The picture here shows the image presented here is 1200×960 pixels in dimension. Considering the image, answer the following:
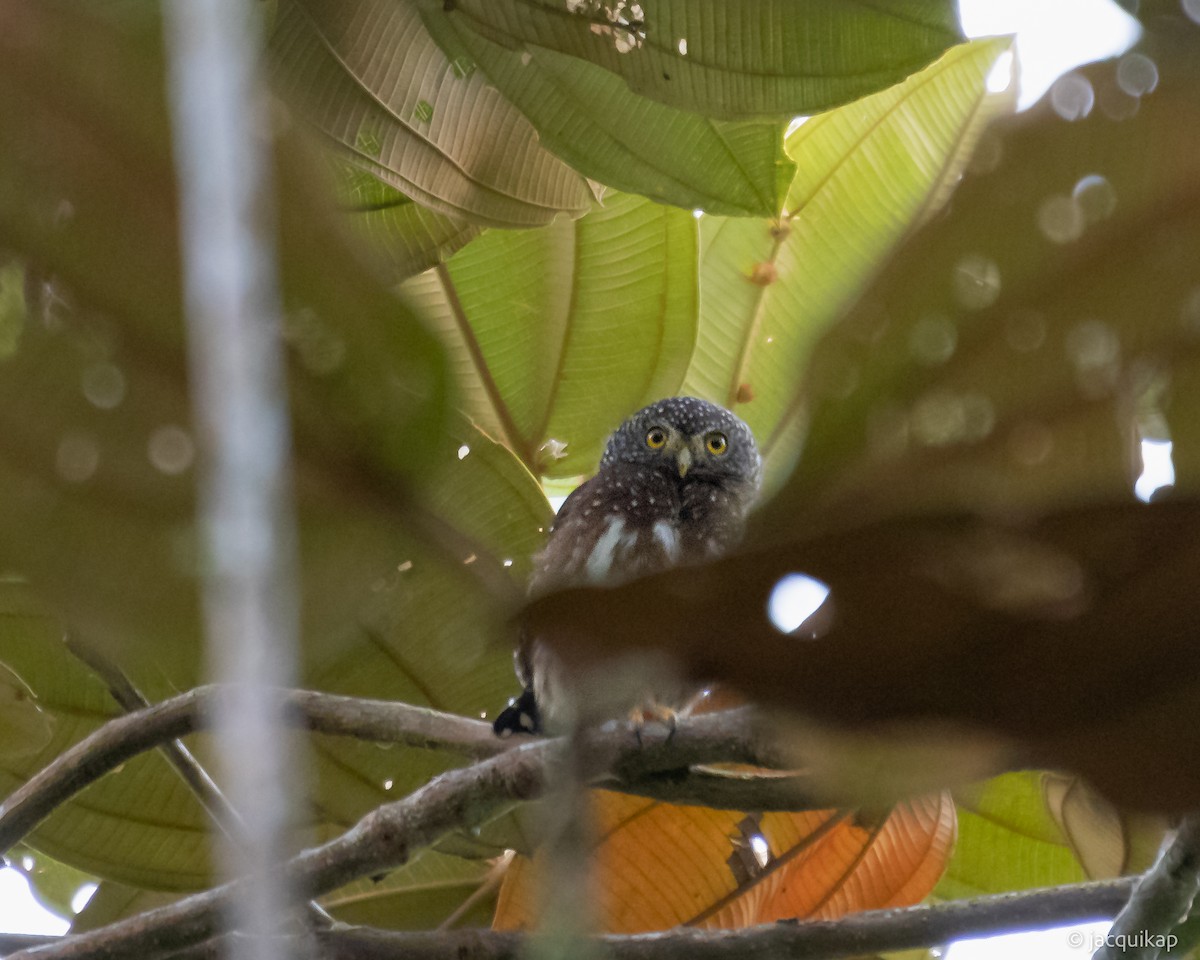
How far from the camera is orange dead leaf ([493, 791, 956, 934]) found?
1.65 metres

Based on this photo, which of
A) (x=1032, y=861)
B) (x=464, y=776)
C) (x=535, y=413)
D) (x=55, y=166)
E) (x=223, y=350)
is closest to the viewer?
(x=223, y=350)

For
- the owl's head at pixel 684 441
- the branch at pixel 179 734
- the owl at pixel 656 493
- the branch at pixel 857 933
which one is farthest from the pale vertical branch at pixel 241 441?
the owl's head at pixel 684 441

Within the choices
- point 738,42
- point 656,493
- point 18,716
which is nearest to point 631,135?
point 738,42

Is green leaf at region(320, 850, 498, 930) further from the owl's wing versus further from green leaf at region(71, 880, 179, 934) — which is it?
the owl's wing

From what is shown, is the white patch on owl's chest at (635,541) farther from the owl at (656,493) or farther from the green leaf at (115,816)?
the green leaf at (115,816)

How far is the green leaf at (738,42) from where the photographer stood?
1.01m

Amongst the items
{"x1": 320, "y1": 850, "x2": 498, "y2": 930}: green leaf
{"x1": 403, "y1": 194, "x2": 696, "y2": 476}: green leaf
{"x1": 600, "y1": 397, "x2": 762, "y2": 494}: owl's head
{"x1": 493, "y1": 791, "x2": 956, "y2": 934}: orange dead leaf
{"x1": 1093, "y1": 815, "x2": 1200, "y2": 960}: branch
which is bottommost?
{"x1": 1093, "y1": 815, "x2": 1200, "y2": 960}: branch

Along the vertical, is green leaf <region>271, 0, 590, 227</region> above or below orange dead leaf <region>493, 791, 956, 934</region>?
above

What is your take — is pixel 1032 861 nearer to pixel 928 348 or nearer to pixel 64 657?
pixel 64 657

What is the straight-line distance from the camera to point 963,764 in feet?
1.22

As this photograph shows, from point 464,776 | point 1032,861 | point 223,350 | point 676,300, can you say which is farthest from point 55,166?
point 1032,861

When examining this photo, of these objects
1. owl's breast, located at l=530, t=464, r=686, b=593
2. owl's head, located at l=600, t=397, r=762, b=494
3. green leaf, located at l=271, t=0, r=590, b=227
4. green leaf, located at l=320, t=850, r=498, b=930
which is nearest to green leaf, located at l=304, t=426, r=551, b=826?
green leaf, located at l=271, t=0, r=590, b=227

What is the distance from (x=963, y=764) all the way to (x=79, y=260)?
31 cm

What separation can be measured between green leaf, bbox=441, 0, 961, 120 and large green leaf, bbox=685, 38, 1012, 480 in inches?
19.4
